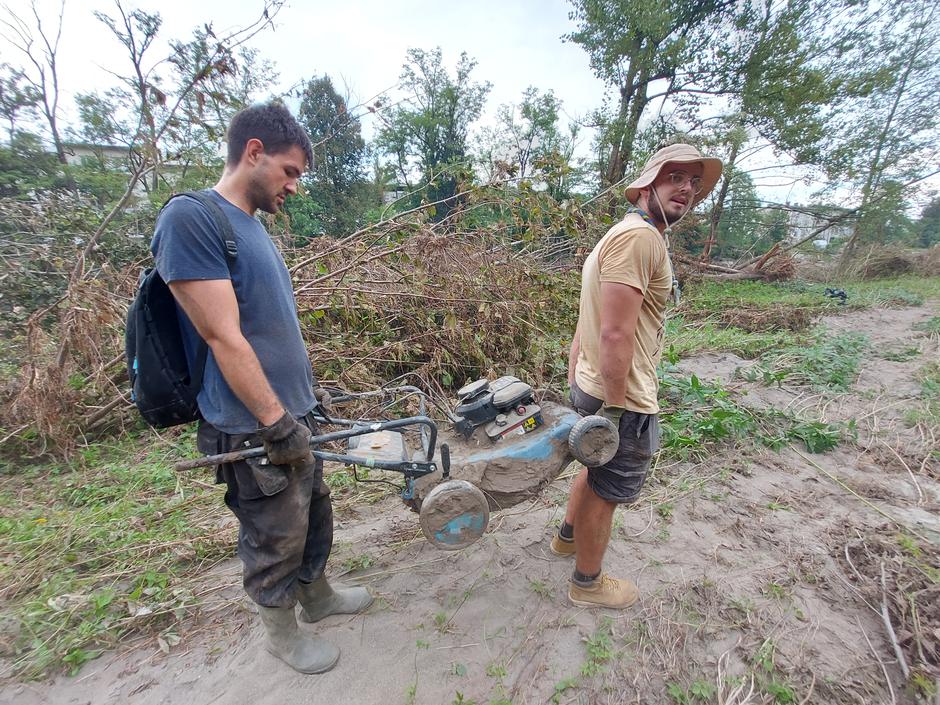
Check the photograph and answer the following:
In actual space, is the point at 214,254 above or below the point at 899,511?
above

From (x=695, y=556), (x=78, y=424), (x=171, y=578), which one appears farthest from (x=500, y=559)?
(x=78, y=424)

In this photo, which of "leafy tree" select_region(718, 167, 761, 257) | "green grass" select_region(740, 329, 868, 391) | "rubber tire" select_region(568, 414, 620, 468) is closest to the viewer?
"rubber tire" select_region(568, 414, 620, 468)

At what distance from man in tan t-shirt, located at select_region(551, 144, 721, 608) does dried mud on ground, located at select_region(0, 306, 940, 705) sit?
0.91ft

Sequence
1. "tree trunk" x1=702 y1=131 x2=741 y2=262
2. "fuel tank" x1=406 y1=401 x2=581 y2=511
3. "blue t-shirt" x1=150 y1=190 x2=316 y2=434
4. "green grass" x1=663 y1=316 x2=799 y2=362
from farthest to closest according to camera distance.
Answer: "tree trunk" x1=702 y1=131 x2=741 y2=262, "green grass" x1=663 y1=316 x2=799 y2=362, "fuel tank" x1=406 y1=401 x2=581 y2=511, "blue t-shirt" x1=150 y1=190 x2=316 y2=434

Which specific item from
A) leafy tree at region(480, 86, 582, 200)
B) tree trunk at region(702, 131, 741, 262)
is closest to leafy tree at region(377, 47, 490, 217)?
leafy tree at region(480, 86, 582, 200)

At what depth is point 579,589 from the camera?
78.0 inches

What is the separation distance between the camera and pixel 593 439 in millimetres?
1635

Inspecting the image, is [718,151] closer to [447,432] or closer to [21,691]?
[447,432]

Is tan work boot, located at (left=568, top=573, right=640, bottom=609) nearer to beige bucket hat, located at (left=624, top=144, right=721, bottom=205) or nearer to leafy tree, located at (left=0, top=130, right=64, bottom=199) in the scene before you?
beige bucket hat, located at (left=624, top=144, right=721, bottom=205)

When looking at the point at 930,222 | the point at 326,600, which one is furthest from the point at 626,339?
the point at 930,222

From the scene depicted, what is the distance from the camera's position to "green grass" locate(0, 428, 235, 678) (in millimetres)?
1926

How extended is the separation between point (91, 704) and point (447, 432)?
1776 millimetres

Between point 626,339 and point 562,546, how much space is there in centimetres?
136

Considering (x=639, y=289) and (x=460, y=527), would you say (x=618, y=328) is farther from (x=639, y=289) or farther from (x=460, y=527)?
(x=460, y=527)
